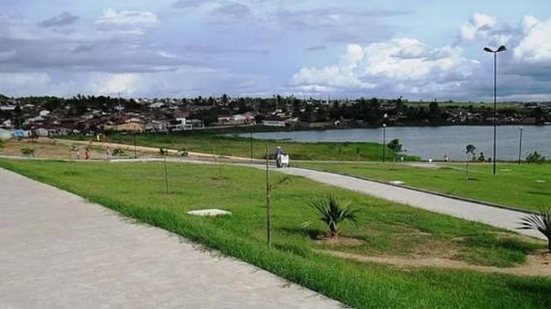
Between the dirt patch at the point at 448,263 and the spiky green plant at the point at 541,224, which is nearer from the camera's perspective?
the dirt patch at the point at 448,263

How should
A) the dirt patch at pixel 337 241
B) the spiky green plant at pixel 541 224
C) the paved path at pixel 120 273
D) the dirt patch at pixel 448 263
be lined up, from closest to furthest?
1. the paved path at pixel 120 273
2. the dirt patch at pixel 448 263
3. the spiky green plant at pixel 541 224
4. the dirt patch at pixel 337 241

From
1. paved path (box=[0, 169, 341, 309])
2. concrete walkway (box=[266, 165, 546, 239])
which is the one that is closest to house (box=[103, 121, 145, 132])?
concrete walkway (box=[266, 165, 546, 239])

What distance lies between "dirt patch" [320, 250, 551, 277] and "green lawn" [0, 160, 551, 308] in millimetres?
273

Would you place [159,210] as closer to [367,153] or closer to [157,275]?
[157,275]

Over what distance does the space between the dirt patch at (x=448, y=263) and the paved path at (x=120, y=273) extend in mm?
3252

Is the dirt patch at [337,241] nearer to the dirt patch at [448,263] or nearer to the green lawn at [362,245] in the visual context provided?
the green lawn at [362,245]

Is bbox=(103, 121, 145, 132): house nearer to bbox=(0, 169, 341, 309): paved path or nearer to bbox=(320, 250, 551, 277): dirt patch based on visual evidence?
bbox=(320, 250, 551, 277): dirt patch

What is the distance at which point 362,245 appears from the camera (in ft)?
39.1

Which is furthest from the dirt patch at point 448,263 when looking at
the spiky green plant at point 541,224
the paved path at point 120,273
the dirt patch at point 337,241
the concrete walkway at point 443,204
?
the paved path at point 120,273

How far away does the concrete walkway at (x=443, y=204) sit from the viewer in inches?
627

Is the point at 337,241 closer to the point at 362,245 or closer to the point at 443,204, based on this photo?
the point at 362,245

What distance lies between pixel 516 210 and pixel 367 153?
174 ft

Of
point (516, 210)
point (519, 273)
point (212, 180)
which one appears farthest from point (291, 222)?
point (212, 180)

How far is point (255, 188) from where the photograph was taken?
22.6 metres
